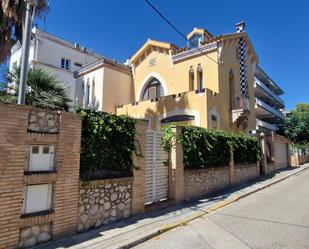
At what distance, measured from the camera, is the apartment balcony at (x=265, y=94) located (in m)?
40.5

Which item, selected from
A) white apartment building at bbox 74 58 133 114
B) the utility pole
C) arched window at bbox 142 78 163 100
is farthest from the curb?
white apartment building at bbox 74 58 133 114

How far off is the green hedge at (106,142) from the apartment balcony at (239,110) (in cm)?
1206

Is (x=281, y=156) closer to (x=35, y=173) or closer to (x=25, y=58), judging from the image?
(x=25, y=58)

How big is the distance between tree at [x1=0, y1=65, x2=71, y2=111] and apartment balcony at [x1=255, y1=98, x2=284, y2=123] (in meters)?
32.6

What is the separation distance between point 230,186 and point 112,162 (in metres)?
8.04

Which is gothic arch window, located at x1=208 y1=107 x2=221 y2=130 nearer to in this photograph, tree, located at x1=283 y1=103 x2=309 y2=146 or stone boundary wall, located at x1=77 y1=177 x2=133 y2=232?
stone boundary wall, located at x1=77 y1=177 x2=133 y2=232

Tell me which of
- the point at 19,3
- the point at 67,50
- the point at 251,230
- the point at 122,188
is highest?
the point at 67,50

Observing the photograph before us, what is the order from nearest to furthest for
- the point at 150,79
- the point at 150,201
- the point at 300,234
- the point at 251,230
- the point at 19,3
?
the point at 300,234, the point at 251,230, the point at 150,201, the point at 19,3, the point at 150,79

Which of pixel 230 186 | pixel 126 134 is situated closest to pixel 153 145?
pixel 126 134

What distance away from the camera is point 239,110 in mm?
17812

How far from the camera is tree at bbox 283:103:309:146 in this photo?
39.0 metres

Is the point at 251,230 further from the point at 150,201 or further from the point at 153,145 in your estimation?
the point at 153,145

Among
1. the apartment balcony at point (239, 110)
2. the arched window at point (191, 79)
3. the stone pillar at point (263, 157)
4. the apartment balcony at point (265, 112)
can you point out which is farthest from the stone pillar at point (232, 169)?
the apartment balcony at point (265, 112)

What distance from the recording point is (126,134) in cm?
732
